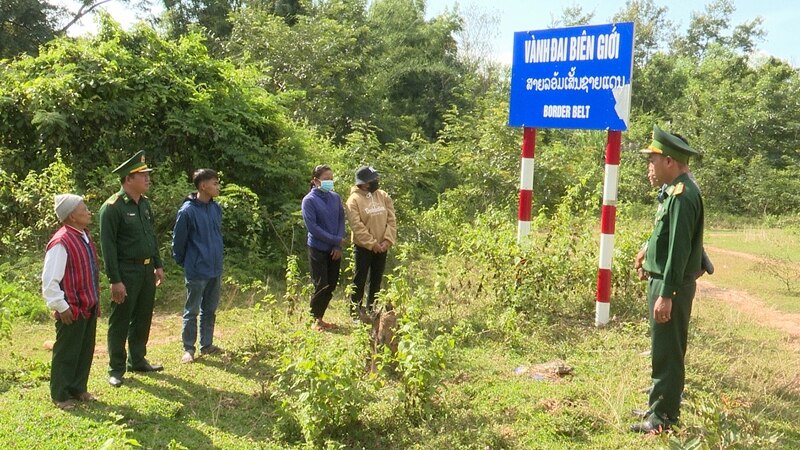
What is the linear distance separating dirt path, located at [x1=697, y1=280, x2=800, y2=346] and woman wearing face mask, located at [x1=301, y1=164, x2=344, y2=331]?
4444 millimetres

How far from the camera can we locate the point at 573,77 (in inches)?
259

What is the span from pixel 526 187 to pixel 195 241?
11.7 feet

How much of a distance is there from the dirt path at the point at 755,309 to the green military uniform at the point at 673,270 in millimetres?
2948

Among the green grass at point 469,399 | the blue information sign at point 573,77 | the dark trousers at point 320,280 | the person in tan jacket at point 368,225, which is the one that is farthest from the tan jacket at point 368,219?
the blue information sign at point 573,77

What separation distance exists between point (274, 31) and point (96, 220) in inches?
377

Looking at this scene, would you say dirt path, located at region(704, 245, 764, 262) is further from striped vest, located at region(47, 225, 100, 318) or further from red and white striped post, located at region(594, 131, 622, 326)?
striped vest, located at region(47, 225, 100, 318)

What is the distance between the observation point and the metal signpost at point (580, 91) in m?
6.18

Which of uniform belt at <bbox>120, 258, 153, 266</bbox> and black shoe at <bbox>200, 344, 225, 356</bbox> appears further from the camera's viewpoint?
black shoe at <bbox>200, 344, 225, 356</bbox>

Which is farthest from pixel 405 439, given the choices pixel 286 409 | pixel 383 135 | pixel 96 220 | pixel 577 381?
pixel 383 135

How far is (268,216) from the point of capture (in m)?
9.38

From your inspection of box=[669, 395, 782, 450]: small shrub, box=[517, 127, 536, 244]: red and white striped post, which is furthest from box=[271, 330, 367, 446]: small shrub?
box=[517, 127, 536, 244]: red and white striped post

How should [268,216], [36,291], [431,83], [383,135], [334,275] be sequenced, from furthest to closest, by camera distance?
[431,83] < [383,135] < [268,216] < [36,291] < [334,275]

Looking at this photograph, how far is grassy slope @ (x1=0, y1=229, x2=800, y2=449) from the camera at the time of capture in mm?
3963

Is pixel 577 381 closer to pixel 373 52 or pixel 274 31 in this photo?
pixel 274 31
